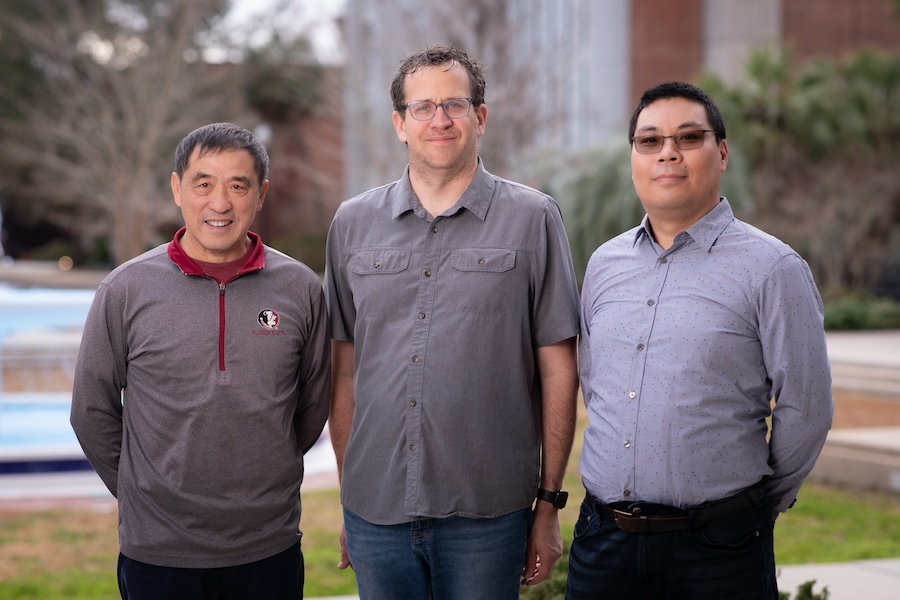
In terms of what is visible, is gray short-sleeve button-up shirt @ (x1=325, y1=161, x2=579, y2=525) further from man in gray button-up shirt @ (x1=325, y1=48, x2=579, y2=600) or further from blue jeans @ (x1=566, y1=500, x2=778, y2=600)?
blue jeans @ (x1=566, y1=500, x2=778, y2=600)

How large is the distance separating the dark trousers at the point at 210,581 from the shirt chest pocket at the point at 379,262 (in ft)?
2.84

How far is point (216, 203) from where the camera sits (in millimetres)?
2955

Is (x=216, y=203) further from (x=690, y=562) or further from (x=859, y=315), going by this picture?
(x=859, y=315)

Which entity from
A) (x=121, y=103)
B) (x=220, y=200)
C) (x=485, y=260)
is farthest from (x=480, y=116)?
(x=121, y=103)

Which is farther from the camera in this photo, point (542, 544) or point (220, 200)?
point (542, 544)

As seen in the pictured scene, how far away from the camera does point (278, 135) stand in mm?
35406

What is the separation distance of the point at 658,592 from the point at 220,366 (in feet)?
4.48

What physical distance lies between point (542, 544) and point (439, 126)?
4.19 feet

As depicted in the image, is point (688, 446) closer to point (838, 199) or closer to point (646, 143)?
point (646, 143)

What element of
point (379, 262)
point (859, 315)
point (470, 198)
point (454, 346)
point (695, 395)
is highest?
point (470, 198)

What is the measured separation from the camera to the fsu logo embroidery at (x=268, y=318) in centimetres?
297

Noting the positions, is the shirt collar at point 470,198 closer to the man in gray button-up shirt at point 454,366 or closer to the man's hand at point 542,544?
the man in gray button-up shirt at point 454,366

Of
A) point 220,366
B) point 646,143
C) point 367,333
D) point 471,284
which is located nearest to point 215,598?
point 220,366

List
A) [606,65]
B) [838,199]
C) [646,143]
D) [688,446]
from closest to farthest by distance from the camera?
[688,446]
[646,143]
[838,199]
[606,65]
